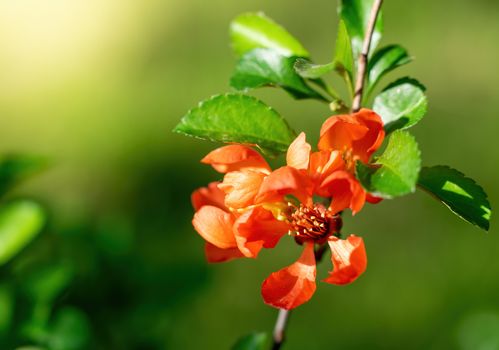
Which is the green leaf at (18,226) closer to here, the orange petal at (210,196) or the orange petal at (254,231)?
the orange petal at (210,196)

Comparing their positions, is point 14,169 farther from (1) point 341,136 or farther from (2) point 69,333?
(1) point 341,136

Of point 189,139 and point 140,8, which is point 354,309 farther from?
point 140,8

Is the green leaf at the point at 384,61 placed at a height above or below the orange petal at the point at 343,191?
above

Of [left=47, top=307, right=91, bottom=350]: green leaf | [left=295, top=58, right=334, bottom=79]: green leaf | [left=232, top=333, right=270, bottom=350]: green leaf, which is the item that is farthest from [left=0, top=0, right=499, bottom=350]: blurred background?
[left=295, top=58, right=334, bottom=79]: green leaf

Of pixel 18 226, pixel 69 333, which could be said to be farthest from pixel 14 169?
pixel 69 333

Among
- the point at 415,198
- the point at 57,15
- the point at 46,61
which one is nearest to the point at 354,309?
the point at 415,198

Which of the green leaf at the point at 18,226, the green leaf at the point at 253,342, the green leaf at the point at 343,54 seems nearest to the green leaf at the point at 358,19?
the green leaf at the point at 343,54
